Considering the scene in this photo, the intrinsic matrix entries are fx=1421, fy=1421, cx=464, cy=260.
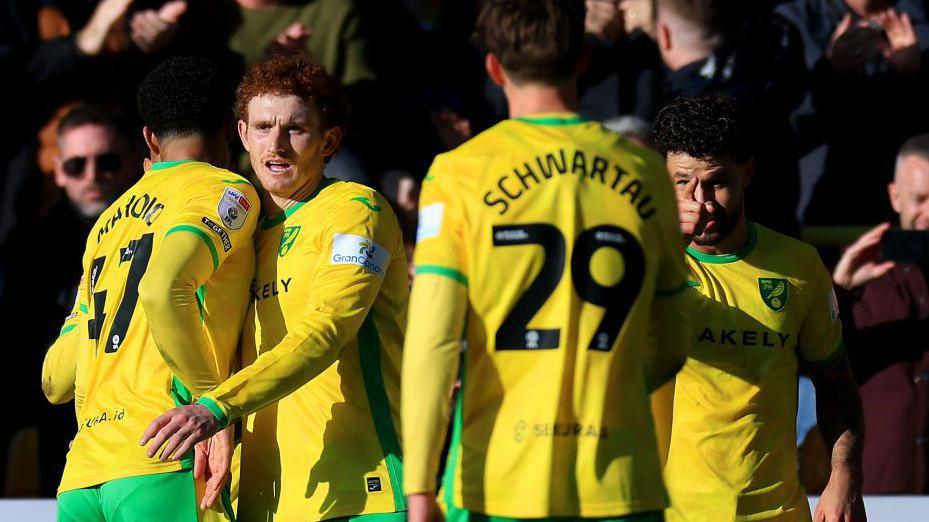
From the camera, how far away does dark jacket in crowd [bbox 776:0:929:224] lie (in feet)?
22.9

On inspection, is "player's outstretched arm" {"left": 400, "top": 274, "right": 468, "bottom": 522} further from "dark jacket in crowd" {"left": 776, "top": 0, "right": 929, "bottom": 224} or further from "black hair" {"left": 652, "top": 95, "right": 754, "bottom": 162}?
"dark jacket in crowd" {"left": 776, "top": 0, "right": 929, "bottom": 224}

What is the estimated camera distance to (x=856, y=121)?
702 centimetres

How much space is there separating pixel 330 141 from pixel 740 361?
1324mm

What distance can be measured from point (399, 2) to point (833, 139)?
91.3 inches

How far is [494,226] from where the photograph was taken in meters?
2.88

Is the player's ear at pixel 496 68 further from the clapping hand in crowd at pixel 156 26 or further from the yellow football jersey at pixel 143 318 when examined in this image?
the clapping hand in crowd at pixel 156 26

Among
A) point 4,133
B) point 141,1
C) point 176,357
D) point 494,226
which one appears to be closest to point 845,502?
point 494,226

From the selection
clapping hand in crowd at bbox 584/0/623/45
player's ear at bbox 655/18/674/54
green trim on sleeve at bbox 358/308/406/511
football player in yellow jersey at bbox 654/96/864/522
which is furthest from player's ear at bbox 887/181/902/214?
green trim on sleeve at bbox 358/308/406/511

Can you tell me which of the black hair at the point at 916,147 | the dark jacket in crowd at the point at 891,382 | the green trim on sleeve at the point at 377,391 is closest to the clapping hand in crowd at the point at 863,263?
the dark jacket in crowd at the point at 891,382

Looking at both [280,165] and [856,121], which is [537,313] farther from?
[856,121]

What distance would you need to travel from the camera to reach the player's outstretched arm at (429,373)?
280 centimetres

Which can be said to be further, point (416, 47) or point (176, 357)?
point (416, 47)

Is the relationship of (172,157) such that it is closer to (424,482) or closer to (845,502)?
(424,482)

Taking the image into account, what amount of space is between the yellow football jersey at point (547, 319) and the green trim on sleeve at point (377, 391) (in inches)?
34.1
